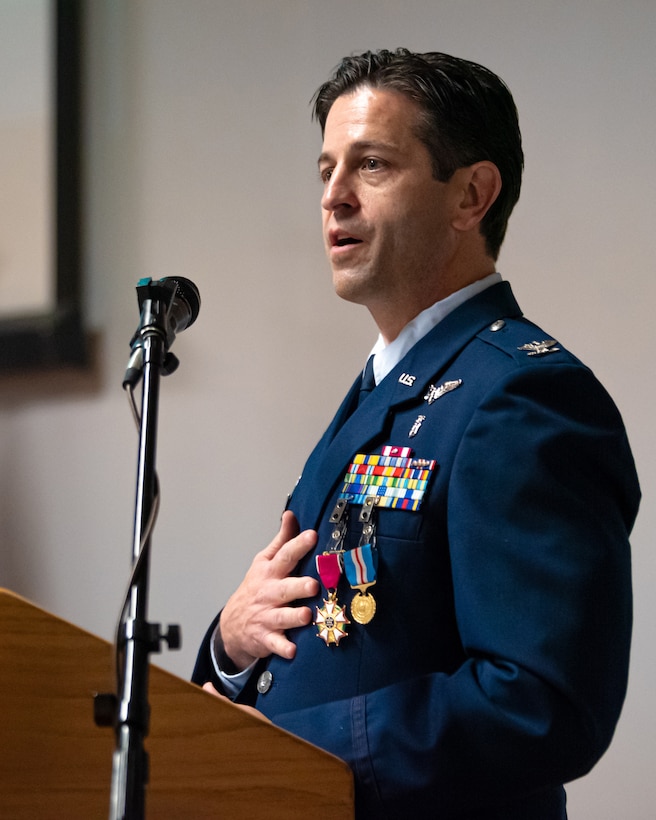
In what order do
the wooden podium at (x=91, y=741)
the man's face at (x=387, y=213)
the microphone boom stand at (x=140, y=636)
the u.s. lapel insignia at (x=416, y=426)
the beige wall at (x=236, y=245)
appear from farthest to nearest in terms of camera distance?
the beige wall at (x=236, y=245) < the man's face at (x=387, y=213) < the u.s. lapel insignia at (x=416, y=426) < the wooden podium at (x=91, y=741) < the microphone boom stand at (x=140, y=636)

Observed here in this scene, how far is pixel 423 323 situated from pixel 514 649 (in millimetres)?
539

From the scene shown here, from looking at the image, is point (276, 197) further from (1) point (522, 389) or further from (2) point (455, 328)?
(1) point (522, 389)

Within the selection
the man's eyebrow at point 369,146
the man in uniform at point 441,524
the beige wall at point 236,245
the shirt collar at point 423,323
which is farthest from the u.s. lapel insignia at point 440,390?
the beige wall at point 236,245

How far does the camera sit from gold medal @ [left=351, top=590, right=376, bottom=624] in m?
1.16

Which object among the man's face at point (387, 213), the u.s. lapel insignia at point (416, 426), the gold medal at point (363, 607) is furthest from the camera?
the man's face at point (387, 213)

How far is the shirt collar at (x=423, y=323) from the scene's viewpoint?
1.43 m

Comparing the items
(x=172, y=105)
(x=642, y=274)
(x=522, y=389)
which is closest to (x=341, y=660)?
(x=522, y=389)

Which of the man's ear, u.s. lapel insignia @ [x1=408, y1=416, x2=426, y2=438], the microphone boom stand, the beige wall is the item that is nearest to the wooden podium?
the microphone boom stand

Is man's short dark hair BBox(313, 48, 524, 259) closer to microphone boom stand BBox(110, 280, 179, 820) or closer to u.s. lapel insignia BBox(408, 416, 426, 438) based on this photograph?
u.s. lapel insignia BBox(408, 416, 426, 438)

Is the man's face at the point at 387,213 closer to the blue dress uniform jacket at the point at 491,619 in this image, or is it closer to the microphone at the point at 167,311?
the blue dress uniform jacket at the point at 491,619

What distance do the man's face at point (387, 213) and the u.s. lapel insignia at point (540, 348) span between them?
24 cm

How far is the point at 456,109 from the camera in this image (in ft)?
4.82

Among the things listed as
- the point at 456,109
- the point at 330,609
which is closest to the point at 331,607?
the point at 330,609

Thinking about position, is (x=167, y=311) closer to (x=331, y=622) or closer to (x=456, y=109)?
(x=331, y=622)
